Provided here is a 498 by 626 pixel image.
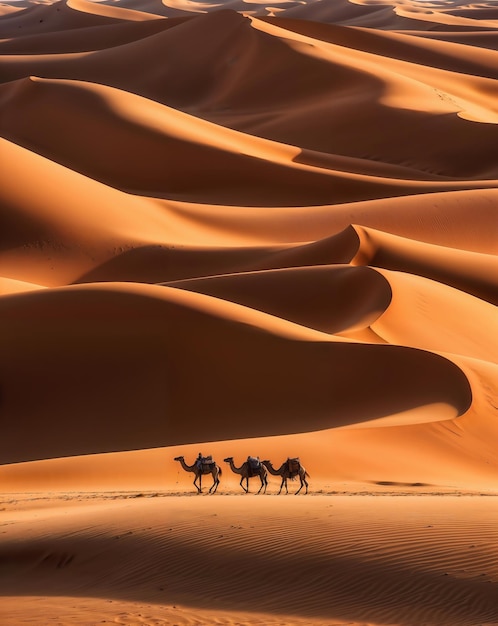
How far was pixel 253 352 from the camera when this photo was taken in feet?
56.8

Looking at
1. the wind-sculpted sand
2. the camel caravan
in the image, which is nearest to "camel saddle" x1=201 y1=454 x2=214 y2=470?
the camel caravan

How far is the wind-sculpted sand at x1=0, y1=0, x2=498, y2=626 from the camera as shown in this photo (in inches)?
326

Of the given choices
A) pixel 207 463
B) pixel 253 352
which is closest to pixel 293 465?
pixel 207 463

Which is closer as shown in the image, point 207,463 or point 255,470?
point 255,470

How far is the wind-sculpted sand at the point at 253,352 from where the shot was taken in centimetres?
828

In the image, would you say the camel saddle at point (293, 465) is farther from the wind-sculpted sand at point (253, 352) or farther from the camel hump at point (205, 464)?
the camel hump at point (205, 464)

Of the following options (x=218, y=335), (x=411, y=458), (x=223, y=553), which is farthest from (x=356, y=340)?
(x=223, y=553)

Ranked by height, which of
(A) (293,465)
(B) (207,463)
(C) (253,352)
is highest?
(C) (253,352)

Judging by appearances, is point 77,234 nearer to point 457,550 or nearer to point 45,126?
point 45,126

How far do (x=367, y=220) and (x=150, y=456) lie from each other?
16.9 m

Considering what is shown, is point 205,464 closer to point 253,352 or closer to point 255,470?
point 255,470

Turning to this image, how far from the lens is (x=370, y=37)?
5716 cm

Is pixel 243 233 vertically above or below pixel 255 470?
above

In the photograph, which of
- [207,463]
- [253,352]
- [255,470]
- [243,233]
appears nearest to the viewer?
[255,470]
